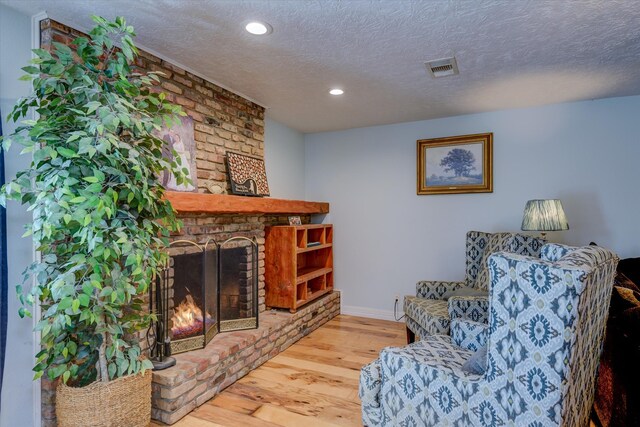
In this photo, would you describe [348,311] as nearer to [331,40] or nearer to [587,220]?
[587,220]

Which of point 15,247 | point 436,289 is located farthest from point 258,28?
point 436,289

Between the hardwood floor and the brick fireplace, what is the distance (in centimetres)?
11

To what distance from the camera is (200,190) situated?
9.18 ft

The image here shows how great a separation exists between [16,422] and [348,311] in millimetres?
3297

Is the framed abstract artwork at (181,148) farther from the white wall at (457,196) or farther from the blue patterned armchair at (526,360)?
the white wall at (457,196)

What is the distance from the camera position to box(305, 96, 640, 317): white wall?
131 inches

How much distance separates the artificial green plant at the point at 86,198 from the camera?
5.06ft

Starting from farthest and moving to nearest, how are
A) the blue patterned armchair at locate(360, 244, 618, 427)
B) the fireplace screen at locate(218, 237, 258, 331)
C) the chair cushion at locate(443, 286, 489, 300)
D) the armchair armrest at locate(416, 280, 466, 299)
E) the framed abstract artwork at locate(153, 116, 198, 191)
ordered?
the armchair armrest at locate(416, 280, 466, 299), the fireplace screen at locate(218, 237, 258, 331), the chair cushion at locate(443, 286, 489, 300), the framed abstract artwork at locate(153, 116, 198, 191), the blue patterned armchair at locate(360, 244, 618, 427)

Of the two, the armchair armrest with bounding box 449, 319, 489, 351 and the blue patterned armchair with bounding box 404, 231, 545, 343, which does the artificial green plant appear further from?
the blue patterned armchair with bounding box 404, 231, 545, 343

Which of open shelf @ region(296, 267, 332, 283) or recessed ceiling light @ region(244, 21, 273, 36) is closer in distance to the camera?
recessed ceiling light @ region(244, 21, 273, 36)

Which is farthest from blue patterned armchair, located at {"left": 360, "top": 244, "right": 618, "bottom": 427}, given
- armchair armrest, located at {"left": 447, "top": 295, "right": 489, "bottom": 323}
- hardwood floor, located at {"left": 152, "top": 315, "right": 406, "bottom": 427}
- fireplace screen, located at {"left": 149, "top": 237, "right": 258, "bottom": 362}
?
fireplace screen, located at {"left": 149, "top": 237, "right": 258, "bottom": 362}

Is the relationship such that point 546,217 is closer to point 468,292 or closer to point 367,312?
point 468,292

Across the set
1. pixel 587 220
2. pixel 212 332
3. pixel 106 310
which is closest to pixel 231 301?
pixel 212 332

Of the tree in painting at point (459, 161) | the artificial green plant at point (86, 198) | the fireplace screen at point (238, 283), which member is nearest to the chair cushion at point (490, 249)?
the tree in painting at point (459, 161)
